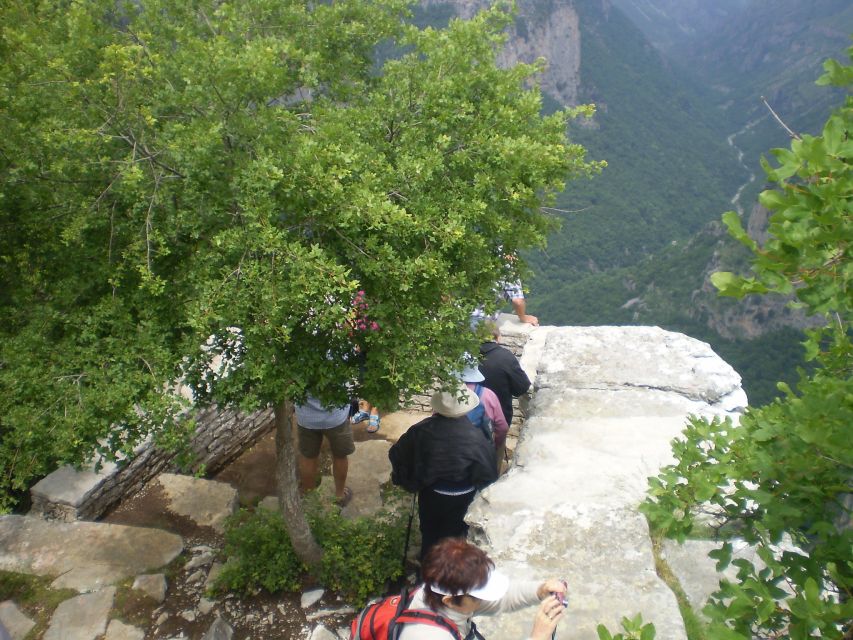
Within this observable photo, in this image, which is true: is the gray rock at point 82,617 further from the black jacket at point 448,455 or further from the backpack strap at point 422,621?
the backpack strap at point 422,621

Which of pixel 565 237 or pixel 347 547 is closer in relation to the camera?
pixel 347 547

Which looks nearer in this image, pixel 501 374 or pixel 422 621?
pixel 422 621

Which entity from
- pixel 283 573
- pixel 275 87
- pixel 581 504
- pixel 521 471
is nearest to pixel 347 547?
pixel 283 573

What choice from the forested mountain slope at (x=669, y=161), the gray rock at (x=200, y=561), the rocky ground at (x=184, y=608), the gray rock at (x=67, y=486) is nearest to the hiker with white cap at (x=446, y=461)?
the rocky ground at (x=184, y=608)

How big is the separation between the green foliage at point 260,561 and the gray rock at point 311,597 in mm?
96

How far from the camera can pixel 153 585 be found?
16.6ft

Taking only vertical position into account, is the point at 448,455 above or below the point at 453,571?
below

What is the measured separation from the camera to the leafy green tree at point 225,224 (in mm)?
3539

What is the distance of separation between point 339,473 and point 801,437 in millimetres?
4652

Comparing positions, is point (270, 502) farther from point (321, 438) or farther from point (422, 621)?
point (422, 621)

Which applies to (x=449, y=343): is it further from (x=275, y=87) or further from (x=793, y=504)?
(x=793, y=504)

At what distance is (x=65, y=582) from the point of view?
501 centimetres

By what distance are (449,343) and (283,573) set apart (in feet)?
8.08

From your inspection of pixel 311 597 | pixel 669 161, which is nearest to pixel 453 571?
pixel 311 597
